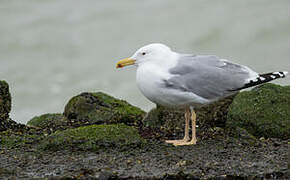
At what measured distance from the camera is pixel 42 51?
16984mm

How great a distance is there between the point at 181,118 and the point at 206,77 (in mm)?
1270

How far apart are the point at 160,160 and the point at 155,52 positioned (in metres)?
1.67

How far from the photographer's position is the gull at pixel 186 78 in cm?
637

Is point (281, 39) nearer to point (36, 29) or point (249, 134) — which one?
point (36, 29)

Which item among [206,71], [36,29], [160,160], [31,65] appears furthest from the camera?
[36,29]

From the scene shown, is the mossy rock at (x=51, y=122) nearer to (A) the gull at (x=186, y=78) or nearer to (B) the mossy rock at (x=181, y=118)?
(B) the mossy rock at (x=181, y=118)

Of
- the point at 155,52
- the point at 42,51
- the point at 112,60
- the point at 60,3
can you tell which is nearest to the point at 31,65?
the point at 42,51

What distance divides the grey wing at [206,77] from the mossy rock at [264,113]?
1.65ft

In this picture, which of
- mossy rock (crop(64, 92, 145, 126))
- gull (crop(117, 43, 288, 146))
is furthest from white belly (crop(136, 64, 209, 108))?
mossy rock (crop(64, 92, 145, 126))

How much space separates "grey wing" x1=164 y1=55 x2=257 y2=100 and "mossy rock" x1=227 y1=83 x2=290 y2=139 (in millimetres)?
503

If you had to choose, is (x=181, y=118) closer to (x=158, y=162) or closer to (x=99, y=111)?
(x=99, y=111)

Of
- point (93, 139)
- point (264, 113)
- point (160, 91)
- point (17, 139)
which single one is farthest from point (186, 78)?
point (17, 139)

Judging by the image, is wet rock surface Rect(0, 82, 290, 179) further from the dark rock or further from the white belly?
the white belly

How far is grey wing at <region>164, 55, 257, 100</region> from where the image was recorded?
21.1ft
